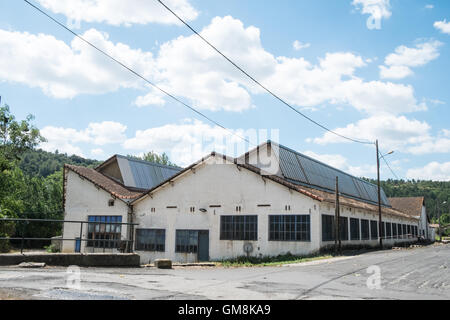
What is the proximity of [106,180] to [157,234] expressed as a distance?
780cm

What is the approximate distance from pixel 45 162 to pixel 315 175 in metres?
125

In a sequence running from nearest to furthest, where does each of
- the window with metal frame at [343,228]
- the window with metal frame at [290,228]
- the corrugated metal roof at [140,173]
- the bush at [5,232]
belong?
1. the window with metal frame at [290,228]
2. the window with metal frame at [343,228]
3. the bush at [5,232]
4. the corrugated metal roof at [140,173]

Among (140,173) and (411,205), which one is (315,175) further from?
(411,205)

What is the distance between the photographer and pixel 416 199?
65.1 meters

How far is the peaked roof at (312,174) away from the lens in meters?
30.2

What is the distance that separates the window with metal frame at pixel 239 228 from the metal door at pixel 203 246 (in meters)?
1.19

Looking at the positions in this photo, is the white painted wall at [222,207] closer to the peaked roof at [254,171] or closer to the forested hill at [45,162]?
the peaked roof at [254,171]

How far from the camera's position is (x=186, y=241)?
27969 millimetres

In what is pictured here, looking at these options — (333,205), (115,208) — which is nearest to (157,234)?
(115,208)

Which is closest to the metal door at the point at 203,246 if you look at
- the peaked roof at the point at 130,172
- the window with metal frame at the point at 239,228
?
the window with metal frame at the point at 239,228
